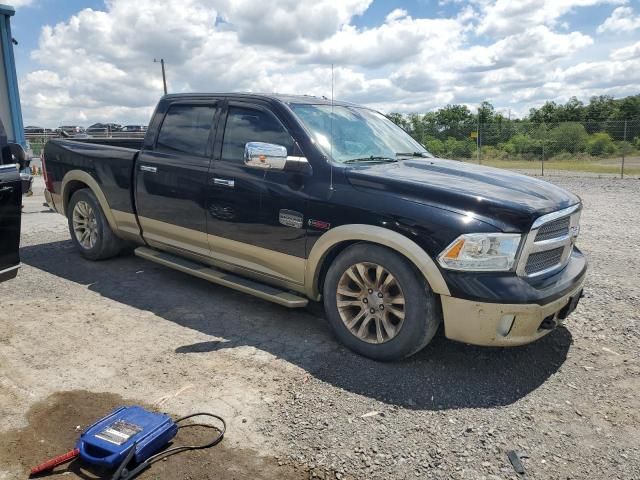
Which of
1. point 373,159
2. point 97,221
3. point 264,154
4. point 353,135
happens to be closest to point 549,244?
point 373,159

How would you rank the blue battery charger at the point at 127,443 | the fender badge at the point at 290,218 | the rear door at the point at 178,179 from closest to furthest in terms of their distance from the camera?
the blue battery charger at the point at 127,443 < the fender badge at the point at 290,218 < the rear door at the point at 178,179

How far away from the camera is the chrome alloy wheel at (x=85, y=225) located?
630 cm

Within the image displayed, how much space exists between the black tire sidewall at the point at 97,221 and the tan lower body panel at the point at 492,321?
426cm

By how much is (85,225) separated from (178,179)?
6.78 feet

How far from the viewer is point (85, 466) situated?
2764mm

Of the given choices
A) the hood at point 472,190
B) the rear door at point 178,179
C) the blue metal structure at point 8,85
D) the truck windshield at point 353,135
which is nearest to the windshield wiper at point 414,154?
the truck windshield at point 353,135

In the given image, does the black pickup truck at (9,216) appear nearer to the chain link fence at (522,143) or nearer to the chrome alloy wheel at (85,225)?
the chrome alloy wheel at (85,225)

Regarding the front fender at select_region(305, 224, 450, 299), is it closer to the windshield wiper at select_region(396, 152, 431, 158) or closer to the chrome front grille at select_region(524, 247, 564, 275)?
the chrome front grille at select_region(524, 247, 564, 275)

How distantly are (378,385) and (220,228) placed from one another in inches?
81.2

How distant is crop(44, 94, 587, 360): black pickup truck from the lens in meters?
3.50

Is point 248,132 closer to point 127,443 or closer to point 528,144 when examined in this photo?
point 127,443

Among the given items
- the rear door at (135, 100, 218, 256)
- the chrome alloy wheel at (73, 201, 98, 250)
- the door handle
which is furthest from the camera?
the chrome alloy wheel at (73, 201, 98, 250)

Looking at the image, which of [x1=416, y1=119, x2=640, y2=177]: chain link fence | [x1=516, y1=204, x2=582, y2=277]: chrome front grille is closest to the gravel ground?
[x1=516, y1=204, x2=582, y2=277]: chrome front grille

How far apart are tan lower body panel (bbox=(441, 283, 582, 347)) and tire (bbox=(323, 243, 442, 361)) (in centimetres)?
15
